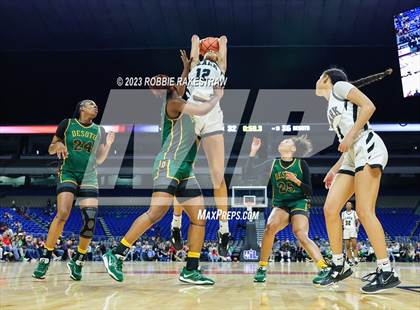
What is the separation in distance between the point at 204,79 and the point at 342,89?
1.29 meters

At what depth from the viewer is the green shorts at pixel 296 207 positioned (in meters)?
4.64

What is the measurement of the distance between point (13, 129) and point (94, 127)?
69.3ft

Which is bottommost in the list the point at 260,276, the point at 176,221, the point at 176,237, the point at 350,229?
the point at 260,276

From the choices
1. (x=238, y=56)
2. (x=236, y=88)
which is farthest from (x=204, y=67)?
(x=236, y=88)

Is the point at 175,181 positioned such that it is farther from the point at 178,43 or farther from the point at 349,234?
the point at 178,43

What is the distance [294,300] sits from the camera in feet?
9.39

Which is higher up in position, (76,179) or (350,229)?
(76,179)

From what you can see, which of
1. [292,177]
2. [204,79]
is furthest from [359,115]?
[204,79]

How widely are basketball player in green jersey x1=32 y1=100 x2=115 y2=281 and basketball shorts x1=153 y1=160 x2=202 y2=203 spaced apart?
1.11 m

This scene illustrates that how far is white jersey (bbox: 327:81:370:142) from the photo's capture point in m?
3.58

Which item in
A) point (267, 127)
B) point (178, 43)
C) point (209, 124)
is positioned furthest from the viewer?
point (267, 127)

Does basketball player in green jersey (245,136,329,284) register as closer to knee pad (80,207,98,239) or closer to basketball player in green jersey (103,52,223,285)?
basketball player in green jersey (103,52,223,285)

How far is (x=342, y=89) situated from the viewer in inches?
141

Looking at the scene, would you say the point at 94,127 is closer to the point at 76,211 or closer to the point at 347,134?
the point at 347,134
